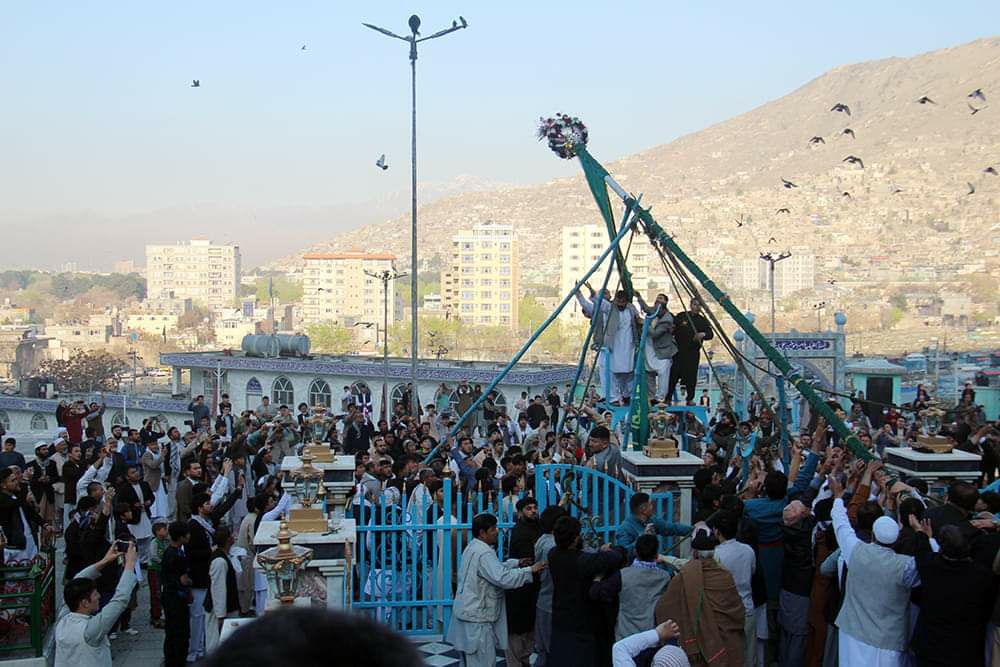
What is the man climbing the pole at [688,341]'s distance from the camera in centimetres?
1255

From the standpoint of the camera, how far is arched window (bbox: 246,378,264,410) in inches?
1437

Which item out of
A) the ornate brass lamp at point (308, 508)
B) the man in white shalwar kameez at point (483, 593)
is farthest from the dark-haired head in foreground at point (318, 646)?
the ornate brass lamp at point (308, 508)

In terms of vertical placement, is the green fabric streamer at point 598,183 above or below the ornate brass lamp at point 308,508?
above

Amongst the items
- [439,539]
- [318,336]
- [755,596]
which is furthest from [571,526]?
[318,336]

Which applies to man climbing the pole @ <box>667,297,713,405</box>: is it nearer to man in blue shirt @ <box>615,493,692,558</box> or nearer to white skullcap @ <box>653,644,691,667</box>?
man in blue shirt @ <box>615,493,692,558</box>

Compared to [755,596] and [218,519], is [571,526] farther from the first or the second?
[218,519]

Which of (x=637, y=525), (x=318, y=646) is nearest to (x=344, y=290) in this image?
(x=637, y=525)

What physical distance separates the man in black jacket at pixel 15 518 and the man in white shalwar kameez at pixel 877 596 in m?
6.93

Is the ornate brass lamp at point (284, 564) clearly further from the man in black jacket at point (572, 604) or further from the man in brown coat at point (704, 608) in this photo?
the man in brown coat at point (704, 608)

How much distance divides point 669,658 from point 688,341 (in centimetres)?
747

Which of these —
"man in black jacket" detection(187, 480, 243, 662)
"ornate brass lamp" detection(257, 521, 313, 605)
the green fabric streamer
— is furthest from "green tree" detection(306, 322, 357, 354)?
"ornate brass lamp" detection(257, 521, 313, 605)

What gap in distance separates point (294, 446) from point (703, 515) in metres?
8.93

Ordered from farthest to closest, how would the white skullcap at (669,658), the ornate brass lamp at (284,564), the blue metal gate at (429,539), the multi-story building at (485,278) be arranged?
1. the multi-story building at (485,278)
2. the blue metal gate at (429,539)
3. the ornate brass lamp at (284,564)
4. the white skullcap at (669,658)

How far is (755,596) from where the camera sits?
7.42m
